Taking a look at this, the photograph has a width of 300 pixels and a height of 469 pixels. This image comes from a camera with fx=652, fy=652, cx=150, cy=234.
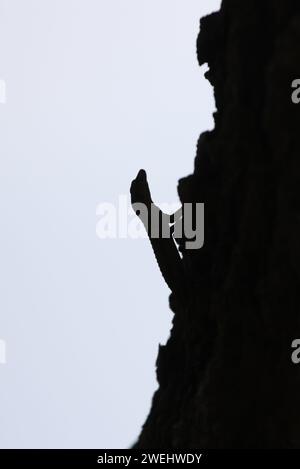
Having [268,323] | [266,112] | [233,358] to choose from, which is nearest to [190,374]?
[233,358]

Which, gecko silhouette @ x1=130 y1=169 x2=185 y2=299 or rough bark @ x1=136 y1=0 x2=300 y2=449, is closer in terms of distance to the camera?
rough bark @ x1=136 y1=0 x2=300 y2=449

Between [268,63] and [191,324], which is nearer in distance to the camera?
[268,63]

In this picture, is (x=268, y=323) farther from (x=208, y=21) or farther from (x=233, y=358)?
(x=208, y=21)

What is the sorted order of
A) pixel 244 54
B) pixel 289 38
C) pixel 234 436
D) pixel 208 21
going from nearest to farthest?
pixel 289 38
pixel 234 436
pixel 244 54
pixel 208 21

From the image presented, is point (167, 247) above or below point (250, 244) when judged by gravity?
above

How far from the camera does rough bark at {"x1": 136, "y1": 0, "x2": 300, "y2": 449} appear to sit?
18.1 m

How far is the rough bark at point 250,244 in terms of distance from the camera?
59.5 feet

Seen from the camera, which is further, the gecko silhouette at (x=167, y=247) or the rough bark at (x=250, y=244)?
the gecko silhouette at (x=167, y=247)

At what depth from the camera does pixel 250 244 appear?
63.8 ft

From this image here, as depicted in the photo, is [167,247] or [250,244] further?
[167,247]

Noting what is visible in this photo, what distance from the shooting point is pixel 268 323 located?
1853cm

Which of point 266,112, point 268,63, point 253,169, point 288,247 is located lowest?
point 288,247
